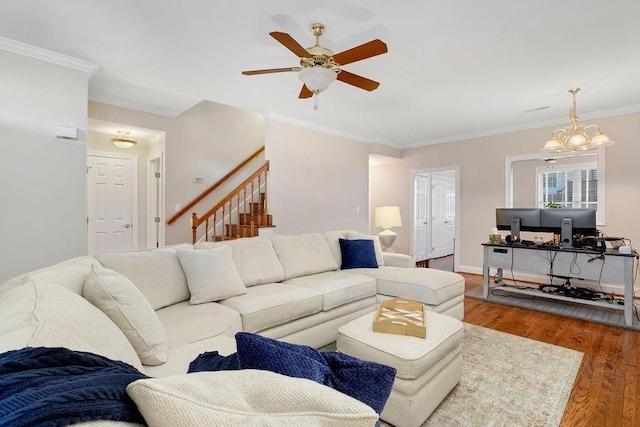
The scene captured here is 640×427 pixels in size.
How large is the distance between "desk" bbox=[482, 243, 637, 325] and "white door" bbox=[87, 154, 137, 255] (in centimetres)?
552

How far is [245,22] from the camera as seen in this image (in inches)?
95.4

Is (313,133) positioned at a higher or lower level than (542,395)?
higher

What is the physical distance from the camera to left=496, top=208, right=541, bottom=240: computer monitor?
4027 mm

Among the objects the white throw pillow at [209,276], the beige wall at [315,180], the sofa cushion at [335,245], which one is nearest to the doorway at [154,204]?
the beige wall at [315,180]

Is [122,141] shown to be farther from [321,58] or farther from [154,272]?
[321,58]

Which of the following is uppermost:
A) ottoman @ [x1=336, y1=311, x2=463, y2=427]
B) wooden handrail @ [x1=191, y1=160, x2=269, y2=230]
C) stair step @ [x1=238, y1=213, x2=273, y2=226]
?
wooden handrail @ [x1=191, y1=160, x2=269, y2=230]

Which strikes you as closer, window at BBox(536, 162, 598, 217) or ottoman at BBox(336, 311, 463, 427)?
ottoman at BBox(336, 311, 463, 427)

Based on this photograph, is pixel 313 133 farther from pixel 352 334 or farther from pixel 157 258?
pixel 352 334

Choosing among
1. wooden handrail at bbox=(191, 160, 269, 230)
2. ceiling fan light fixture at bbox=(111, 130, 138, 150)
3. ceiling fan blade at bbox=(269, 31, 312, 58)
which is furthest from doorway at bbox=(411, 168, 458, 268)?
ceiling fan light fixture at bbox=(111, 130, 138, 150)

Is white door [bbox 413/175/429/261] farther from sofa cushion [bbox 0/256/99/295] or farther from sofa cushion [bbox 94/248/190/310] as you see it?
sofa cushion [bbox 0/256/99/295]

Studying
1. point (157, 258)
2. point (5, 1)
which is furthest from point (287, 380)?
point (5, 1)

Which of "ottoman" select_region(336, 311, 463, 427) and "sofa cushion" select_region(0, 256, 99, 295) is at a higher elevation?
"sofa cushion" select_region(0, 256, 99, 295)

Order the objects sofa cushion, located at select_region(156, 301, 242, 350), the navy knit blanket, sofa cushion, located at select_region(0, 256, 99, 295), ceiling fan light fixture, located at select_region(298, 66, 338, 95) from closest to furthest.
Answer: the navy knit blanket
sofa cushion, located at select_region(0, 256, 99, 295)
sofa cushion, located at select_region(156, 301, 242, 350)
ceiling fan light fixture, located at select_region(298, 66, 338, 95)

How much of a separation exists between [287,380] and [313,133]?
502 centimetres
